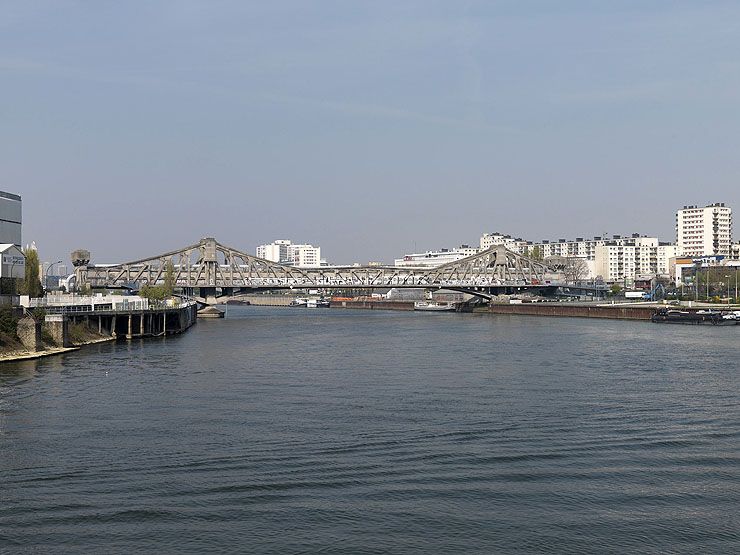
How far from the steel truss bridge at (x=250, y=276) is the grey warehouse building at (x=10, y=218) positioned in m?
37.6

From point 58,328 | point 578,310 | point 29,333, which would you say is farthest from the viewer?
point 578,310

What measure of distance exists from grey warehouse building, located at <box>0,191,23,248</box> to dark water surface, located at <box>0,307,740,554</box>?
24.4 m

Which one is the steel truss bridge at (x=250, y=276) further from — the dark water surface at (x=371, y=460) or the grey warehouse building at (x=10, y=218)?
the dark water surface at (x=371, y=460)

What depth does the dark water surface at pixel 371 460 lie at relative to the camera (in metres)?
17.5

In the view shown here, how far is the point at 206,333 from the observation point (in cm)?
7569

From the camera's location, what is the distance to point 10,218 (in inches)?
2603

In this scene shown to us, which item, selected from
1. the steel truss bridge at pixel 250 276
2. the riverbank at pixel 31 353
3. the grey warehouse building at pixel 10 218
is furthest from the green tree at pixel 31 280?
the steel truss bridge at pixel 250 276

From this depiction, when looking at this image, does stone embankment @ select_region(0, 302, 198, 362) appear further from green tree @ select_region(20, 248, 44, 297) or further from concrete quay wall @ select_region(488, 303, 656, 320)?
concrete quay wall @ select_region(488, 303, 656, 320)

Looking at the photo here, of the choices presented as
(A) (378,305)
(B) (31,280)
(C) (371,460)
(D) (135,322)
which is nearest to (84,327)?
(D) (135,322)

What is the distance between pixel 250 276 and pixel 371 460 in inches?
4098

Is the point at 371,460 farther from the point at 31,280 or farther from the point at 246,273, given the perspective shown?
the point at 246,273

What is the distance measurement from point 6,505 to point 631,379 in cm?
2671

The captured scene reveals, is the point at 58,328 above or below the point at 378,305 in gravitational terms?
below

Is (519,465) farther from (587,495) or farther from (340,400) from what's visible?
(340,400)
